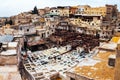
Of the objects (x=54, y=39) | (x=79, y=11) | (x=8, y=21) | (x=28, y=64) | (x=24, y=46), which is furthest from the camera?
(x=79, y=11)

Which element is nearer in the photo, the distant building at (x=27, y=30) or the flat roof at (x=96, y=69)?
the flat roof at (x=96, y=69)

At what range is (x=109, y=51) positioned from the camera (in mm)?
12211

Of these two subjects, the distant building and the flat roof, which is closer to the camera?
the flat roof

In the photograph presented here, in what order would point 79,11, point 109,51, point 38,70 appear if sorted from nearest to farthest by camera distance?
point 109,51 → point 38,70 → point 79,11

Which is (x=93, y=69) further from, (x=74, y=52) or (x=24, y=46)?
(x=24, y=46)

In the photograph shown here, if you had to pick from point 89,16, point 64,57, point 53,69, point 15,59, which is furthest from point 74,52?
point 89,16

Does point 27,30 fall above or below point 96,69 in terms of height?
above

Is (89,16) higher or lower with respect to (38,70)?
higher

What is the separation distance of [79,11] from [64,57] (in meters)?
40.8

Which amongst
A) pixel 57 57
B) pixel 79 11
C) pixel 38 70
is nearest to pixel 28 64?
pixel 38 70

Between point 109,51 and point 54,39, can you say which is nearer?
point 109,51

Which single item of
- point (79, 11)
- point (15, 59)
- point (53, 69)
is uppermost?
point (79, 11)

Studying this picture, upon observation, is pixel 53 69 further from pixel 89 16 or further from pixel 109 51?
pixel 89 16

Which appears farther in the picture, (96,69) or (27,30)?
(27,30)
